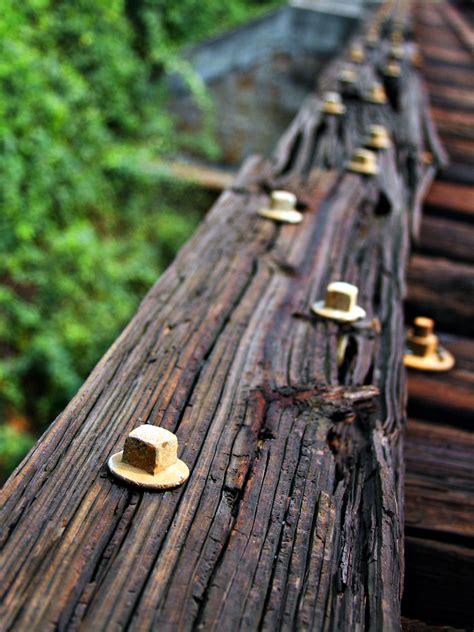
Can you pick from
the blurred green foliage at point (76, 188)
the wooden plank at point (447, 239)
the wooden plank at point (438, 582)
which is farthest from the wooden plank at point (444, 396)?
the blurred green foliage at point (76, 188)

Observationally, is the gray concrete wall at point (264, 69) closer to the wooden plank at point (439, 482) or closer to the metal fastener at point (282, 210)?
the metal fastener at point (282, 210)

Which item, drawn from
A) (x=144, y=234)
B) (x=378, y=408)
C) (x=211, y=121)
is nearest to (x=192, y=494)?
(x=378, y=408)

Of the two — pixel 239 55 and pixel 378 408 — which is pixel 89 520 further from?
pixel 239 55

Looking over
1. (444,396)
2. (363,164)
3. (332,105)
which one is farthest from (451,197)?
(444,396)

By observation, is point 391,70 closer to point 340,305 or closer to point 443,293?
point 443,293

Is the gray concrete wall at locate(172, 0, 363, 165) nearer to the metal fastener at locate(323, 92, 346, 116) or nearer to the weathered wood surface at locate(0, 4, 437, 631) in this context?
the metal fastener at locate(323, 92, 346, 116)

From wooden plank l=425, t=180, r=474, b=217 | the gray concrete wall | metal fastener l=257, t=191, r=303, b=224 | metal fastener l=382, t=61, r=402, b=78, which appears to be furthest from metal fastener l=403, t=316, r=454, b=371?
the gray concrete wall

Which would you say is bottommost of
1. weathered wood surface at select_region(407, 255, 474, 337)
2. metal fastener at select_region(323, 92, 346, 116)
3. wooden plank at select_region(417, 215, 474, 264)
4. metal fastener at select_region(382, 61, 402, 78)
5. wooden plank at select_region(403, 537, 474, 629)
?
metal fastener at select_region(382, 61, 402, 78)
